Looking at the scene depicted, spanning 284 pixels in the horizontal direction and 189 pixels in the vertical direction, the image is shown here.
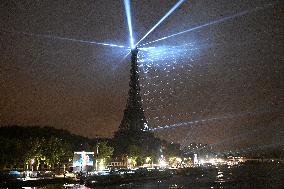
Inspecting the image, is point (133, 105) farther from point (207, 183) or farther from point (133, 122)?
point (207, 183)

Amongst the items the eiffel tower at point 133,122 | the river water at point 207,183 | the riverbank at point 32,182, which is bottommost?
the river water at point 207,183

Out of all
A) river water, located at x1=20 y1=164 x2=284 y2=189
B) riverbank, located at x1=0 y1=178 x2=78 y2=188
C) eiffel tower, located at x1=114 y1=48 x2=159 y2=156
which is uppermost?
eiffel tower, located at x1=114 y1=48 x2=159 y2=156

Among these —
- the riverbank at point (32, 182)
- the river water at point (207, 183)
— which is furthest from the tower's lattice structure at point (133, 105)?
the riverbank at point (32, 182)

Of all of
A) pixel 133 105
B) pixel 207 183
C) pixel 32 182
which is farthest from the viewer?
pixel 133 105

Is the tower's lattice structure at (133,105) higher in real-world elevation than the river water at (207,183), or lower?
higher

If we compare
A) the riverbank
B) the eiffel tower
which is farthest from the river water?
the eiffel tower

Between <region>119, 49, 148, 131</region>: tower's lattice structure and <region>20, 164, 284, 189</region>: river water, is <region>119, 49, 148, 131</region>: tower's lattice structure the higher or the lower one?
the higher one

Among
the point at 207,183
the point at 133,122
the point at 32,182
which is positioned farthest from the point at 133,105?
the point at 32,182

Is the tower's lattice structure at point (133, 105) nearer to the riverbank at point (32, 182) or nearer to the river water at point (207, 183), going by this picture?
the river water at point (207, 183)

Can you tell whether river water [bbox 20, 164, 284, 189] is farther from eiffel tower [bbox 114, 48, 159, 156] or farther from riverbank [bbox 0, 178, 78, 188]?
eiffel tower [bbox 114, 48, 159, 156]

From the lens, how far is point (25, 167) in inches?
2409

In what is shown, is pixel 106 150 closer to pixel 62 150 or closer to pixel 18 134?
pixel 62 150

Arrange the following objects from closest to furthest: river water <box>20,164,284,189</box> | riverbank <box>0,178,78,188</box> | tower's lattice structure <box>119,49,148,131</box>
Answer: riverbank <box>0,178,78,188</box>
river water <box>20,164,284,189</box>
tower's lattice structure <box>119,49,148,131</box>

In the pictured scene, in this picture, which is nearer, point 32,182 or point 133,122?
point 32,182
